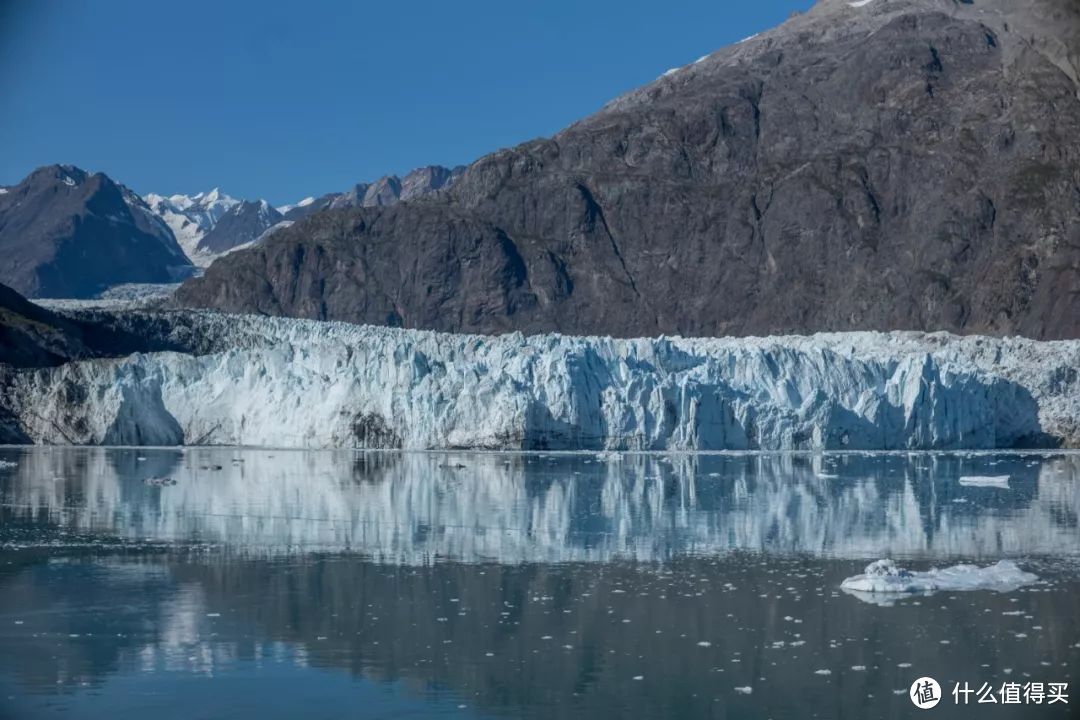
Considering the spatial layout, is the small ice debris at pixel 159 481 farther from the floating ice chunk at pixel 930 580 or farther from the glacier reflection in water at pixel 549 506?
the floating ice chunk at pixel 930 580

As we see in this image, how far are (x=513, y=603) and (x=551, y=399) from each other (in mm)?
24563

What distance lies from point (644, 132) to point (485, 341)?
59223 millimetres

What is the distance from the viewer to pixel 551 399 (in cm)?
3891

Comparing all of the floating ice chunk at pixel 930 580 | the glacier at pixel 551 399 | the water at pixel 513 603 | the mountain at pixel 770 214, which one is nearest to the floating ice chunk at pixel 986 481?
the water at pixel 513 603

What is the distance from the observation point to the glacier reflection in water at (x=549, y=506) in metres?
18.7

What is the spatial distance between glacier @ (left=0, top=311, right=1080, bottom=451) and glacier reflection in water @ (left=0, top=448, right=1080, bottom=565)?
122 inches

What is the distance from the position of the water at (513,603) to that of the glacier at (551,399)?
12.4 metres

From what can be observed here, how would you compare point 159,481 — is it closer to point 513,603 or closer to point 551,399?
point 551,399

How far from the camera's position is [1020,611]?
13617mm

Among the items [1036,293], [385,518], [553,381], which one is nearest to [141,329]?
[553,381]

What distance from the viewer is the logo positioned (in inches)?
418

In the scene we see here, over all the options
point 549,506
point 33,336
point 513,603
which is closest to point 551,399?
point 549,506

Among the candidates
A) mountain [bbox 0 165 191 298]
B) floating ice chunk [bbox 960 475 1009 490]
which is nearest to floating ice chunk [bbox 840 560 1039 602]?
floating ice chunk [bbox 960 475 1009 490]

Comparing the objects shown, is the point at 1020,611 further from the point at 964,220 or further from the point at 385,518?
the point at 964,220
